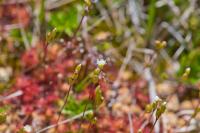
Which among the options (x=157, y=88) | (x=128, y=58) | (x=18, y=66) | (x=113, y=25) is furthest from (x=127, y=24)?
(x=18, y=66)

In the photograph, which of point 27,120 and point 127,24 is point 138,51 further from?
point 27,120

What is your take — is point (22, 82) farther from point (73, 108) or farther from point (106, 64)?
point (106, 64)

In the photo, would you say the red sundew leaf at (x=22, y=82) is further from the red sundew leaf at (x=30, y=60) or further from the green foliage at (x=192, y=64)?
the green foliage at (x=192, y=64)

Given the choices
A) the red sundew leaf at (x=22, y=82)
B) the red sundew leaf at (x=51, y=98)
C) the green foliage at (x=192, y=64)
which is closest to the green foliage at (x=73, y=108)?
the red sundew leaf at (x=51, y=98)

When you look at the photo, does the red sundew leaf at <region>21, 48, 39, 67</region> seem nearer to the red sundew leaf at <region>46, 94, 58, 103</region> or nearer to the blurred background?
the blurred background

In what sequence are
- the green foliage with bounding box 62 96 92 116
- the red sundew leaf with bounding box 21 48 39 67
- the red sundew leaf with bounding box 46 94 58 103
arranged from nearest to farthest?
the green foliage with bounding box 62 96 92 116 < the red sundew leaf with bounding box 46 94 58 103 < the red sundew leaf with bounding box 21 48 39 67

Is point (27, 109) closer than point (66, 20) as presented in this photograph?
Yes

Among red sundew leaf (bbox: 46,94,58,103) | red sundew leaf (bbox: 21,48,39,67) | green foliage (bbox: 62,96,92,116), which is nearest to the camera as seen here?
green foliage (bbox: 62,96,92,116)

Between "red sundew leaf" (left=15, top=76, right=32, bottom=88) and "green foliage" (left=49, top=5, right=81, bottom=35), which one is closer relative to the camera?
"red sundew leaf" (left=15, top=76, right=32, bottom=88)

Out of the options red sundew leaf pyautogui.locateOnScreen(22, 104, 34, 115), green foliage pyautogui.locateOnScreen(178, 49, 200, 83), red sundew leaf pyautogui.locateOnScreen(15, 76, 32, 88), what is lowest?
green foliage pyautogui.locateOnScreen(178, 49, 200, 83)

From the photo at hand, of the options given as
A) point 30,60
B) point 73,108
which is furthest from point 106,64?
point 30,60

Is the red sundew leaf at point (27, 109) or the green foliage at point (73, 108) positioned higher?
the red sundew leaf at point (27, 109)

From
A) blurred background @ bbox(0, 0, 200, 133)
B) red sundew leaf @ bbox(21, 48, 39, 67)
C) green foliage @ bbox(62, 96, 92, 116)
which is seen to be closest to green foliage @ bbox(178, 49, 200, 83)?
blurred background @ bbox(0, 0, 200, 133)
